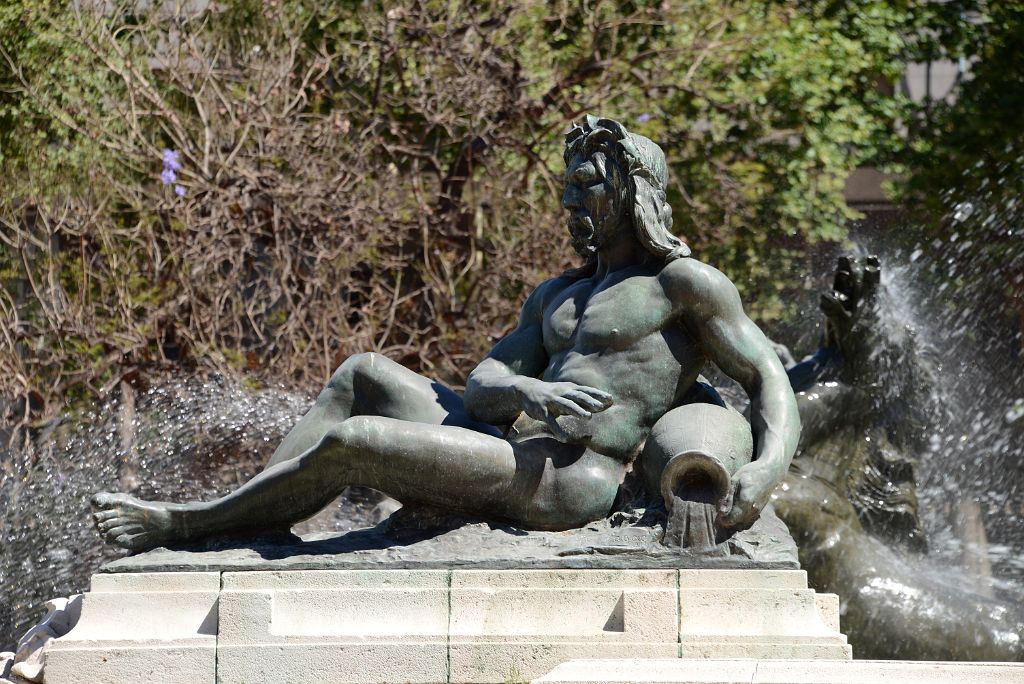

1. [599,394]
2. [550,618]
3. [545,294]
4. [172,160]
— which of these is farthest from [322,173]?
[550,618]

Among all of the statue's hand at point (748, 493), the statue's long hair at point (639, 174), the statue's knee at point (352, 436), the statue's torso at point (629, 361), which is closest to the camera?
the statue's hand at point (748, 493)

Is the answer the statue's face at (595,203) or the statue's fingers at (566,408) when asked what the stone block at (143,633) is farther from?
the statue's face at (595,203)

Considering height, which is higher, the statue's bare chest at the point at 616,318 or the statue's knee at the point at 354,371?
the statue's bare chest at the point at 616,318

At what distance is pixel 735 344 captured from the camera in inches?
219

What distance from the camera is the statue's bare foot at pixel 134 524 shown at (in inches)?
219

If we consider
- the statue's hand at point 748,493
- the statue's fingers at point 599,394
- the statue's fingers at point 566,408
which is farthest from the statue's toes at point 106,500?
the statue's hand at point 748,493

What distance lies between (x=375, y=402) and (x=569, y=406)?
904 millimetres

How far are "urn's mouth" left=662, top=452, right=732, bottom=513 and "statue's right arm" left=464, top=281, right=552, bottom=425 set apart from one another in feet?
2.04

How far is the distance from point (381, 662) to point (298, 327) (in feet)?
28.1

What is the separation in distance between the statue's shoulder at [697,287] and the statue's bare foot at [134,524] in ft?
6.44

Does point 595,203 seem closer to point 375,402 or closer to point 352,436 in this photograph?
point 375,402

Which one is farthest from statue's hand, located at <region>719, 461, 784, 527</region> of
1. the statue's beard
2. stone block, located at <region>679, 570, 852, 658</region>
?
the statue's beard

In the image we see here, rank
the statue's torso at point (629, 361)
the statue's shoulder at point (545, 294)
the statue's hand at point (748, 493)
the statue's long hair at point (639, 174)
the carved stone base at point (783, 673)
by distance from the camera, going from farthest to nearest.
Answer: the statue's shoulder at point (545, 294) < the statue's long hair at point (639, 174) < the statue's torso at point (629, 361) < the statue's hand at point (748, 493) < the carved stone base at point (783, 673)

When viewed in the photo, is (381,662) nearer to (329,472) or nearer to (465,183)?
(329,472)
